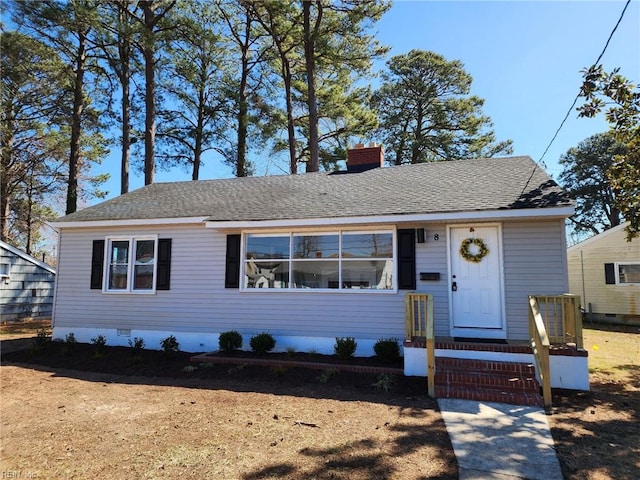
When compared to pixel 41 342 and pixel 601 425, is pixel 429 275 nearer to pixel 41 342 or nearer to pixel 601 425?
pixel 601 425

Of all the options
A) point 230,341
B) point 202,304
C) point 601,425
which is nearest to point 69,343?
point 202,304

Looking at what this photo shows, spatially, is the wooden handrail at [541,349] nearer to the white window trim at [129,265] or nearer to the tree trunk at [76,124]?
the white window trim at [129,265]

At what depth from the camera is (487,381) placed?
5551 mm

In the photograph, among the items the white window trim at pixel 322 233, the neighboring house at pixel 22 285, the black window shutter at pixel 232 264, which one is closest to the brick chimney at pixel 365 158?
the white window trim at pixel 322 233

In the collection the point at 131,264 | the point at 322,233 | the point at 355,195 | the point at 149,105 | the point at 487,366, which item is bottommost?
the point at 487,366

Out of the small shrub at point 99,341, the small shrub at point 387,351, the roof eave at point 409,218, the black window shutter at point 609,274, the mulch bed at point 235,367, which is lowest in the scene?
the mulch bed at point 235,367

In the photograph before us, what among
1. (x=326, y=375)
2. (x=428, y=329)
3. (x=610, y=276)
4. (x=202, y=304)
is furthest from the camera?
(x=610, y=276)

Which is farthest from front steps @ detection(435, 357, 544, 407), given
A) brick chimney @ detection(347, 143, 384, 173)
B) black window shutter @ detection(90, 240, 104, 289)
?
black window shutter @ detection(90, 240, 104, 289)

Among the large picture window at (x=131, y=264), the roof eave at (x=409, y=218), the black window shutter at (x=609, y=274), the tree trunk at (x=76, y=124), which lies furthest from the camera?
the tree trunk at (x=76, y=124)

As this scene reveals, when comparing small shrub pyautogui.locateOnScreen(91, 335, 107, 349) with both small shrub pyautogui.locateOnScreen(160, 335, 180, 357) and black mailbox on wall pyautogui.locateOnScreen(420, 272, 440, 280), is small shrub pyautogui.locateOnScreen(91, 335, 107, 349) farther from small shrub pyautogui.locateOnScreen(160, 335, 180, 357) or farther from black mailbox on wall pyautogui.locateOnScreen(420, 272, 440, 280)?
black mailbox on wall pyautogui.locateOnScreen(420, 272, 440, 280)

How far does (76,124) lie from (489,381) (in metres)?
17.6

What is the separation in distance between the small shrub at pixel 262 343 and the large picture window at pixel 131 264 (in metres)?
2.84

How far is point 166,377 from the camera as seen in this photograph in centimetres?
668

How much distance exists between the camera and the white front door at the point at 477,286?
6.82 m
